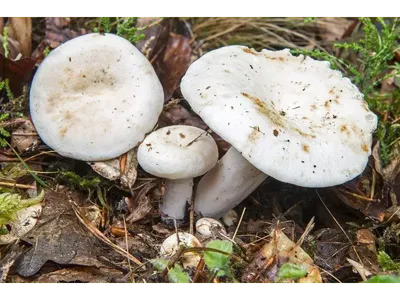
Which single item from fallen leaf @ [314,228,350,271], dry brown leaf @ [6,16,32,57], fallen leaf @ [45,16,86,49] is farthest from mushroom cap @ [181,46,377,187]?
dry brown leaf @ [6,16,32,57]

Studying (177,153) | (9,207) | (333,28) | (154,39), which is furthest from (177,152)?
(333,28)

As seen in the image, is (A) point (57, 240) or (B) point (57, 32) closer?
(A) point (57, 240)

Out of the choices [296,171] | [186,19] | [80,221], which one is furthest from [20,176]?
[186,19]

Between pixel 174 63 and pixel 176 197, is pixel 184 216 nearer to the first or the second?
pixel 176 197

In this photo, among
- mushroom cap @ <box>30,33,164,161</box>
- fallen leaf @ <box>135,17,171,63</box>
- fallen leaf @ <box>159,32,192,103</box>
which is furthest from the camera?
fallen leaf @ <box>135,17,171,63</box>

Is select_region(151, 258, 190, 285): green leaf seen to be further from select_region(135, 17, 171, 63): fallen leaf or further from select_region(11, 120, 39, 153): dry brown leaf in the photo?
select_region(135, 17, 171, 63): fallen leaf

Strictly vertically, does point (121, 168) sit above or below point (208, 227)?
above

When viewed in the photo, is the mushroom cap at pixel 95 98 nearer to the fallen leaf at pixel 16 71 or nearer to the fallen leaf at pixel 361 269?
the fallen leaf at pixel 16 71
